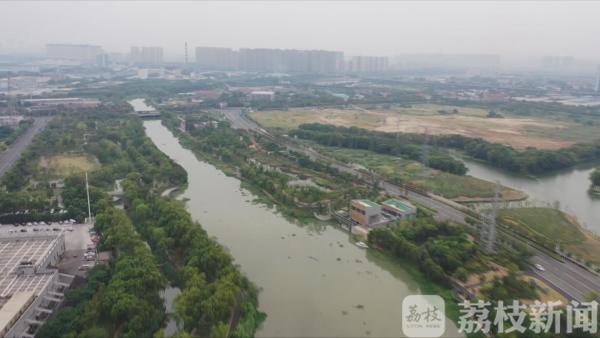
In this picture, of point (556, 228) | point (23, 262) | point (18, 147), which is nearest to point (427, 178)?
point (556, 228)

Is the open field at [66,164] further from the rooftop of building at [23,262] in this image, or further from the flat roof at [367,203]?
the flat roof at [367,203]

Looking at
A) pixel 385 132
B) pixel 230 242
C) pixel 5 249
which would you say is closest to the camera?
pixel 5 249

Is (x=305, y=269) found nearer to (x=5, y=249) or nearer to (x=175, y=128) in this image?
(x=5, y=249)

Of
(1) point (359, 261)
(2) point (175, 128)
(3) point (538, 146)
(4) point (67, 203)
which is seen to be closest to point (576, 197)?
(3) point (538, 146)

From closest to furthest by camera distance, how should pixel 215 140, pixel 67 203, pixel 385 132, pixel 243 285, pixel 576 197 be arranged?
pixel 243 285, pixel 67 203, pixel 576 197, pixel 215 140, pixel 385 132

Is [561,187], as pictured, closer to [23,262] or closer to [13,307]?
[23,262]

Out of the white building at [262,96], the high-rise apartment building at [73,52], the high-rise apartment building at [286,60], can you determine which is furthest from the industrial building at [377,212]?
the high-rise apartment building at [73,52]
